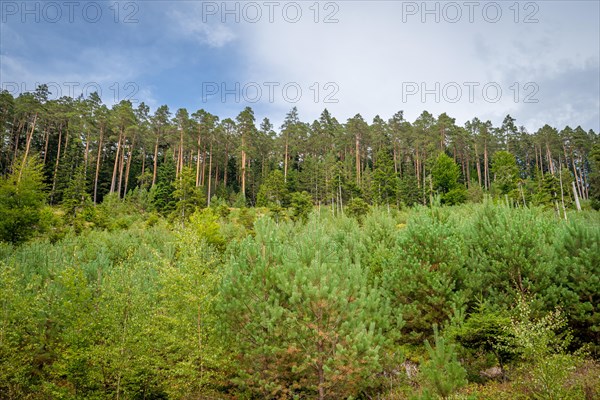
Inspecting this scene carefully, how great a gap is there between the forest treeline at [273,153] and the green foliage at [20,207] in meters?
15.5

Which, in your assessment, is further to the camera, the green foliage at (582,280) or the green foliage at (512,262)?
the green foliage at (512,262)

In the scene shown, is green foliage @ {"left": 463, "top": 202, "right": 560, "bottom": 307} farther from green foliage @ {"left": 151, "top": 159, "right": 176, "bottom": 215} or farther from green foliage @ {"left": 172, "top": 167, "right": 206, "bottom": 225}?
green foliage @ {"left": 151, "top": 159, "right": 176, "bottom": 215}

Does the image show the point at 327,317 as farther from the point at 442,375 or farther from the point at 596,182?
the point at 596,182

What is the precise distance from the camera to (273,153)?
65000 mm

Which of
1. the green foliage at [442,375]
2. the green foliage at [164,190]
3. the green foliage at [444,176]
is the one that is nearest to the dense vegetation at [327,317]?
the green foliage at [442,375]

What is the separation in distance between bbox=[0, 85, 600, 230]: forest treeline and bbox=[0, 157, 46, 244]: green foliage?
15.5m

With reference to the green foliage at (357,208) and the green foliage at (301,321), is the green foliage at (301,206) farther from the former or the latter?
the green foliage at (301,321)

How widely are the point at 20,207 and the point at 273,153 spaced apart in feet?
154

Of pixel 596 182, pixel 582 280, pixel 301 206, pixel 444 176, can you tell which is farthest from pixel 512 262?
pixel 444 176

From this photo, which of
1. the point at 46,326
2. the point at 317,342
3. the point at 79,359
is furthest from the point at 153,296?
the point at 317,342

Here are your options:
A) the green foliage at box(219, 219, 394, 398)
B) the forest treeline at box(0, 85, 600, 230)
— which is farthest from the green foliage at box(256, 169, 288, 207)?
the green foliage at box(219, 219, 394, 398)

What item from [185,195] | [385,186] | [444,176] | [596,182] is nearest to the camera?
[185,195]

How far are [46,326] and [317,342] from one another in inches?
337

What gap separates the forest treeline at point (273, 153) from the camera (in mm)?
46344
